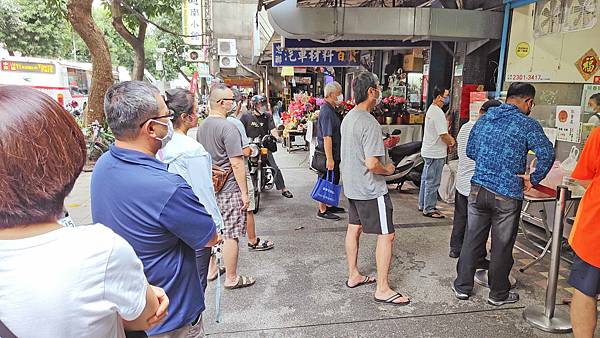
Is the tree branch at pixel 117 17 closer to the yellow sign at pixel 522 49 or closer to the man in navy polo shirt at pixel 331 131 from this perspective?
the man in navy polo shirt at pixel 331 131

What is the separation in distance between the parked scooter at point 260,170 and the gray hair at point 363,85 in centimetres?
285

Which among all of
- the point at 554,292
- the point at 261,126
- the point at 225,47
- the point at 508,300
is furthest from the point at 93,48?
the point at 554,292

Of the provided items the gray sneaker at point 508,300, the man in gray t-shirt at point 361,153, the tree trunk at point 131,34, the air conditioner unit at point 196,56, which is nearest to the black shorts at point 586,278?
the gray sneaker at point 508,300

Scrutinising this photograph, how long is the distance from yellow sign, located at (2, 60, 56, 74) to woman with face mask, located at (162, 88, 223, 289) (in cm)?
1664

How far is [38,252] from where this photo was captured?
0.87 m

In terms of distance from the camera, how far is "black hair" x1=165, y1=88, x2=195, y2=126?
2.58m

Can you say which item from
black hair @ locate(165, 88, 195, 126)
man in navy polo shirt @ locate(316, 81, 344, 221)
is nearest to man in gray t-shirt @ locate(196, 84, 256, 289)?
black hair @ locate(165, 88, 195, 126)

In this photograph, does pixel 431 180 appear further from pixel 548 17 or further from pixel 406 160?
pixel 548 17

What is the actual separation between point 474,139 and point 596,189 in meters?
1.03

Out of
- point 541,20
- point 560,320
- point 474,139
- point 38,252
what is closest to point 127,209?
point 38,252

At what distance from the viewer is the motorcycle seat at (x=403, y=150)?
658 cm

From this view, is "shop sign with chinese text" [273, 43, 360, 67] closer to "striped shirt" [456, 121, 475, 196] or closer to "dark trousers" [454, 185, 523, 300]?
"striped shirt" [456, 121, 475, 196]

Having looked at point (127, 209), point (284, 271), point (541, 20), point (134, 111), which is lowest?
point (284, 271)

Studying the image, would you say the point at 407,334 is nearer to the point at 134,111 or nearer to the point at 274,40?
the point at 134,111
